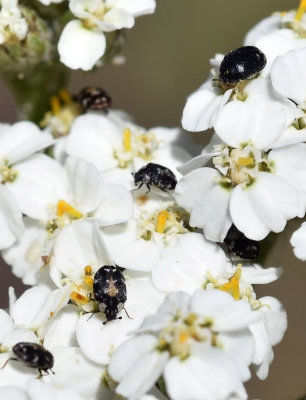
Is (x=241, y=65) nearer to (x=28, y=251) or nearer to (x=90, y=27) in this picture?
(x=90, y=27)

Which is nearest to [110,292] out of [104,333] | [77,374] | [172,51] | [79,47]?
[104,333]

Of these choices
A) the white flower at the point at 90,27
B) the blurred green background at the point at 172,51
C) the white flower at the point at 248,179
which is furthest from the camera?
the blurred green background at the point at 172,51

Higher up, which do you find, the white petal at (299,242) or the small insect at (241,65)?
the small insect at (241,65)

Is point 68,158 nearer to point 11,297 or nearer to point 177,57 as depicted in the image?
point 11,297

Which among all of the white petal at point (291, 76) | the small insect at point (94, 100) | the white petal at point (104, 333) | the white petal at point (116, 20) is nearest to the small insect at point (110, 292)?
the white petal at point (104, 333)

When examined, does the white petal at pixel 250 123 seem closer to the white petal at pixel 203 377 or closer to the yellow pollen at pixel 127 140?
the yellow pollen at pixel 127 140
